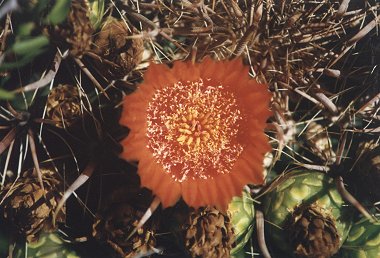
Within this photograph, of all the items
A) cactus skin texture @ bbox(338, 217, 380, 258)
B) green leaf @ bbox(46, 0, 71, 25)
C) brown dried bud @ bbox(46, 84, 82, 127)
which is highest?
green leaf @ bbox(46, 0, 71, 25)

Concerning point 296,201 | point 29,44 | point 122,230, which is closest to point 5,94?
point 29,44

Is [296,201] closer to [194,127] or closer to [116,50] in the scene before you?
[194,127]

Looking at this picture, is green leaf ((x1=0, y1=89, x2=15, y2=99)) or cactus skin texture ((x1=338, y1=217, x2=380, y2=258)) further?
cactus skin texture ((x1=338, y1=217, x2=380, y2=258))

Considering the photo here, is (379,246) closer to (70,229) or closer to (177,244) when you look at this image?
(177,244)

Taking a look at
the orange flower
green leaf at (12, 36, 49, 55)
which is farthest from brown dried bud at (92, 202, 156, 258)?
green leaf at (12, 36, 49, 55)

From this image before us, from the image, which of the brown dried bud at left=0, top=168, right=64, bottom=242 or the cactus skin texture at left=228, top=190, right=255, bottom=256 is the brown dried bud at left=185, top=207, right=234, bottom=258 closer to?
the cactus skin texture at left=228, top=190, right=255, bottom=256

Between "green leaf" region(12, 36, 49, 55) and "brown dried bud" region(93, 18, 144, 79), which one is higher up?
"green leaf" region(12, 36, 49, 55)

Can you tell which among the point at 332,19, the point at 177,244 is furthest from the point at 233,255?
the point at 332,19
